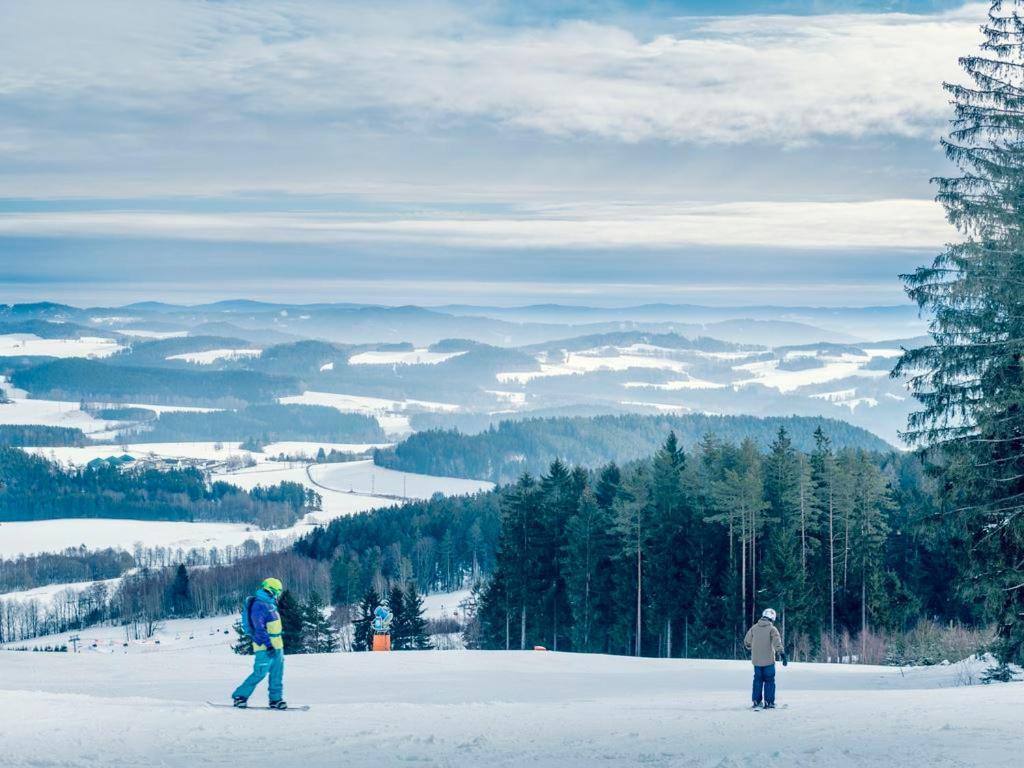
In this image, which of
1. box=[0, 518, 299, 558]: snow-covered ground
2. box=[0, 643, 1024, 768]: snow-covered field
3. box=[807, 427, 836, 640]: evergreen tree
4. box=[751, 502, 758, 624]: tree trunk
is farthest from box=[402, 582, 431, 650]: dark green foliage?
box=[0, 518, 299, 558]: snow-covered ground

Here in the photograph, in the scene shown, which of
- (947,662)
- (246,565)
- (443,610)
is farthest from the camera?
(246,565)

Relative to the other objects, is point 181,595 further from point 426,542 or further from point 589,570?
point 589,570

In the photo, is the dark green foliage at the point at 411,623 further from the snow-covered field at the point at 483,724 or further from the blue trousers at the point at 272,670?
the blue trousers at the point at 272,670

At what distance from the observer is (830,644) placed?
141ft

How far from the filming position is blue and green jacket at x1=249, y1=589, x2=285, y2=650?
16.9 metres

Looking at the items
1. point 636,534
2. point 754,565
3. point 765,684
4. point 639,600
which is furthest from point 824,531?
point 765,684

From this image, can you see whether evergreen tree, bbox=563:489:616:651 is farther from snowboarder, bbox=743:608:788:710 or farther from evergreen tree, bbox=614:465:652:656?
snowboarder, bbox=743:608:788:710

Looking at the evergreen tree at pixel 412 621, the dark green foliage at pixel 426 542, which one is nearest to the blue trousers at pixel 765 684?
the evergreen tree at pixel 412 621

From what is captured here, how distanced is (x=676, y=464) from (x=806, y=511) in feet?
33.1

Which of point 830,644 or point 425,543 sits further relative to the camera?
point 425,543

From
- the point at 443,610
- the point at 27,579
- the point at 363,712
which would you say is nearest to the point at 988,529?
the point at 363,712

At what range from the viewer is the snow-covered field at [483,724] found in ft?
42.9

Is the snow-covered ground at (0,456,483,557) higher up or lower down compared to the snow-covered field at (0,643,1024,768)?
higher up

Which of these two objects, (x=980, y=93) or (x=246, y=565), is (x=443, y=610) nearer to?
(x=246, y=565)
